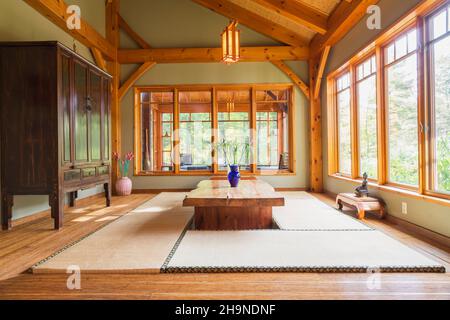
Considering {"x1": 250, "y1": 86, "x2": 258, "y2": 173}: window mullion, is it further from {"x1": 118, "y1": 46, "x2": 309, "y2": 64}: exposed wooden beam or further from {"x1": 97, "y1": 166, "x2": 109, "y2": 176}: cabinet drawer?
{"x1": 97, "y1": 166, "x2": 109, "y2": 176}: cabinet drawer

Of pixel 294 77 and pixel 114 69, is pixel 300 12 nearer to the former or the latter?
pixel 294 77

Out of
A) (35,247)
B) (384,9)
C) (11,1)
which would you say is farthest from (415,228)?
(11,1)

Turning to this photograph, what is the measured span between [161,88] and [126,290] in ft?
18.2

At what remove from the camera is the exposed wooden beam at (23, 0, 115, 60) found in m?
4.07

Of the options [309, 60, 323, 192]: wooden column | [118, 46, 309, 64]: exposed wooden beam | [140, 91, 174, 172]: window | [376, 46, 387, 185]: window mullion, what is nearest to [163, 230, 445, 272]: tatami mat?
[376, 46, 387, 185]: window mullion

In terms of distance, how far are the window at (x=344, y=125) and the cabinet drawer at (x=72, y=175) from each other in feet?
13.8

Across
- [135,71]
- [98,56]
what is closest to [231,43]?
[98,56]

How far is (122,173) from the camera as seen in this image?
657cm

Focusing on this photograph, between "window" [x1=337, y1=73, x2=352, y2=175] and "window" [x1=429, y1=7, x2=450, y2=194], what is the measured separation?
2.17 meters

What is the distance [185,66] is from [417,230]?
5372 mm

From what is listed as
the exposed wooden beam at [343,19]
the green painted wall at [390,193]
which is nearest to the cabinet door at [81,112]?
the exposed wooden beam at [343,19]

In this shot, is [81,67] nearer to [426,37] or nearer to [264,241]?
[264,241]

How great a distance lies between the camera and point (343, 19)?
4.40 metres

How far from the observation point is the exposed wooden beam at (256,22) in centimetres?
637
